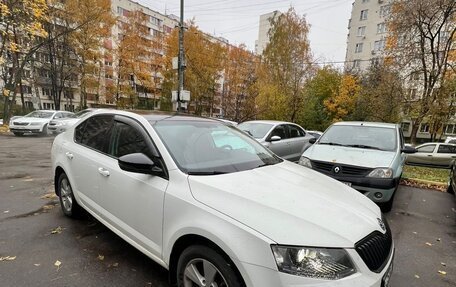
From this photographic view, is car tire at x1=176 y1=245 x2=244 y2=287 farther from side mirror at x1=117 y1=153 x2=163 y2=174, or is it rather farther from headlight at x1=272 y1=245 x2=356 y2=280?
side mirror at x1=117 y1=153 x2=163 y2=174

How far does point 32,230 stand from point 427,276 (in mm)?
4765

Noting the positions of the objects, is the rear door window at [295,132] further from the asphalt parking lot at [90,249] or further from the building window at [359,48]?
the building window at [359,48]

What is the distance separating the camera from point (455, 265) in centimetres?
330

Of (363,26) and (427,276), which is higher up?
(363,26)

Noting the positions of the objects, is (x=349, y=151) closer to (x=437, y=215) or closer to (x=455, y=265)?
(x=437, y=215)

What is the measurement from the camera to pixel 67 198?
3.92 m

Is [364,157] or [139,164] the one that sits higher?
[139,164]

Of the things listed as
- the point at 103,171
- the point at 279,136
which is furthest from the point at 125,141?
the point at 279,136

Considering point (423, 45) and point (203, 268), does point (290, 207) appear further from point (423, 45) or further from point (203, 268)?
point (423, 45)

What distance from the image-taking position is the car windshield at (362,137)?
557cm

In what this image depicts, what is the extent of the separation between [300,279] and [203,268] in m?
0.75

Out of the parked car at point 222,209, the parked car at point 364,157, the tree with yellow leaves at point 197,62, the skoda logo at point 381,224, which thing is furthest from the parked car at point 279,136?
the tree with yellow leaves at point 197,62

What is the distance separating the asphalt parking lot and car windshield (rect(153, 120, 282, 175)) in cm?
123

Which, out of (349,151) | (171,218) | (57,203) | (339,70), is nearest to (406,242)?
(349,151)
